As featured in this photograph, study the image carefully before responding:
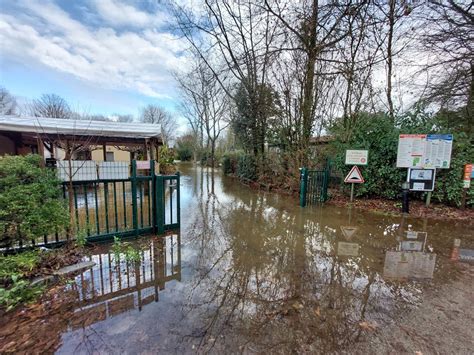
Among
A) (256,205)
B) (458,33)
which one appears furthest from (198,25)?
(458,33)

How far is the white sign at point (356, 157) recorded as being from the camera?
664 cm

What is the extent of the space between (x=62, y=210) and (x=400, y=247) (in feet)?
18.8

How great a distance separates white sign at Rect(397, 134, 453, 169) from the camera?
18.7 feet

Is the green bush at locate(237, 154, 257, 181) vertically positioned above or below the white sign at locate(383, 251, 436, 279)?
above

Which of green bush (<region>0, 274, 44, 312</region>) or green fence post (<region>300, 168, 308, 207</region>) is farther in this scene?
green fence post (<region>300, 168, 308, 207</region>)

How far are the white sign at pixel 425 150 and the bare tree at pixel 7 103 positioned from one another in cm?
3338

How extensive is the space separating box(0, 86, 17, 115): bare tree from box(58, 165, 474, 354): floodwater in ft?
99.4

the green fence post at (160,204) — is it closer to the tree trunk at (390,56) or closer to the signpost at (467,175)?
the tree trunk at (390,56)

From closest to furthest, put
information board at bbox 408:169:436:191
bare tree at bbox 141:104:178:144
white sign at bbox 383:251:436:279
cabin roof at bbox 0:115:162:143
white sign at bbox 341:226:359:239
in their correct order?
1. white sign at bbox 383:251:436:279
2. white sign at bbox 341:226:359:239
3. information board at bbox 408:169:436:191
4. cabin roof at bbox 0:115:162:143
5. bare tree at bbox 141:104:178:144

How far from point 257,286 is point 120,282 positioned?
175 centimetres

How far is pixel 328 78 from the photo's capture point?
832cm

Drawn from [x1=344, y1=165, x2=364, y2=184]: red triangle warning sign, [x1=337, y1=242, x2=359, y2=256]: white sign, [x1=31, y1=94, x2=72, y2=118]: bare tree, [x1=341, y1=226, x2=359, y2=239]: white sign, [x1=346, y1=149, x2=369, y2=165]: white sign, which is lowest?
[x1=337, y1=242, x2=359, y2=256]: white sign

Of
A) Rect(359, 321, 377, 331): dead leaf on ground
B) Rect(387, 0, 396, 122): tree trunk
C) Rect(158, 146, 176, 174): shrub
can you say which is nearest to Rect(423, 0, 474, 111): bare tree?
Rect(387, 0, 396, 122): tree trunk

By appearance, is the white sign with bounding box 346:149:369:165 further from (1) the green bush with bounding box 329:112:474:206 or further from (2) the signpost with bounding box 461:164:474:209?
(2) the signpost with bounding box 461:164:474:209
